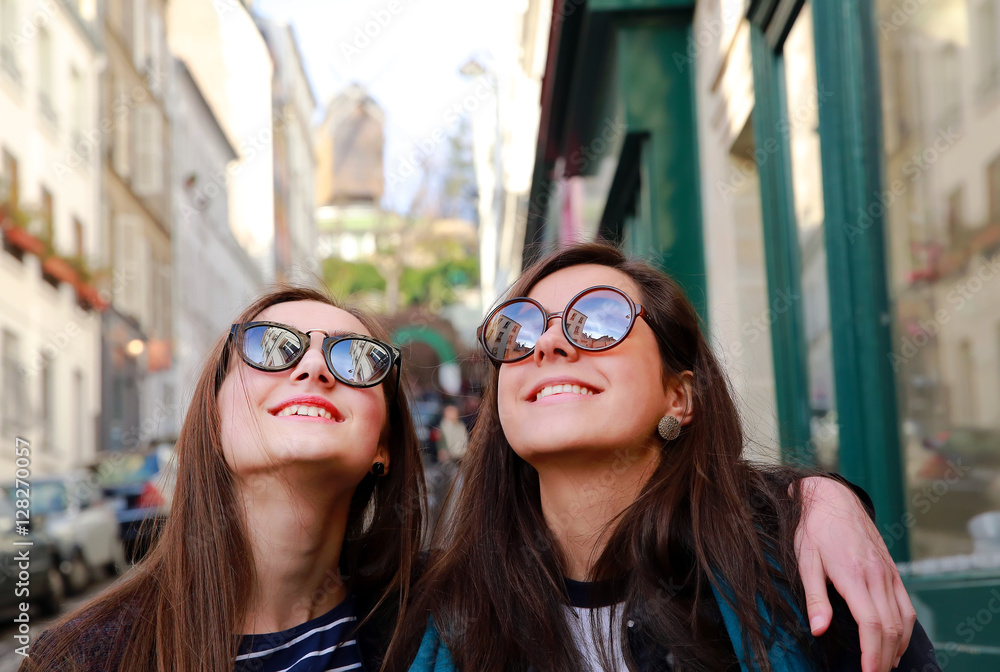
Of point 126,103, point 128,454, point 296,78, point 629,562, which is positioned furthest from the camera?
point 296,78

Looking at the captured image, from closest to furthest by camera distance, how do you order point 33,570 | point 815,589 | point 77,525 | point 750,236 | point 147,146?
1. point 815,589
2. point 750,236
3. point 33,570
4. point 77,525
5. point 147,146

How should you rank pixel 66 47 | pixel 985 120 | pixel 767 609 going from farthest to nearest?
pixel 66 47 < pixel 985 120 < pixel 767 609

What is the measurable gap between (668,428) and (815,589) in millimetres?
664

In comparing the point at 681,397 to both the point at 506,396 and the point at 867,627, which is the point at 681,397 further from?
the point at 867,627

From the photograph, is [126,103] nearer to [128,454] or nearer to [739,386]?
[128,454]

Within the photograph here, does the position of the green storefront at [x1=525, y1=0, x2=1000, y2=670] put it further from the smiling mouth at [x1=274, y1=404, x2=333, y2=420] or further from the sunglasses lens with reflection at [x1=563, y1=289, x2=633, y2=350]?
the smiling mouth at [x1=274, y1=404, x2=333, y2=420]

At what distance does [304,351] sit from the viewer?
285 centimetres

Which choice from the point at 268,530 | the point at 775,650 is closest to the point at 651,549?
the point at 775,650

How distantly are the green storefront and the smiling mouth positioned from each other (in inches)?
37.4

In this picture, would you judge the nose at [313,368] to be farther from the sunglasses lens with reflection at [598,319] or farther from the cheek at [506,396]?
the sunglasses lens with reflection at [598,319]

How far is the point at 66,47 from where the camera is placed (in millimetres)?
22906

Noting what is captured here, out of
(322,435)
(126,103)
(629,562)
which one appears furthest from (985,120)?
(126,103)

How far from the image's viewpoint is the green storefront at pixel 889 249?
3.13m

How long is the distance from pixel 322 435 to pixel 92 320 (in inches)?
874
